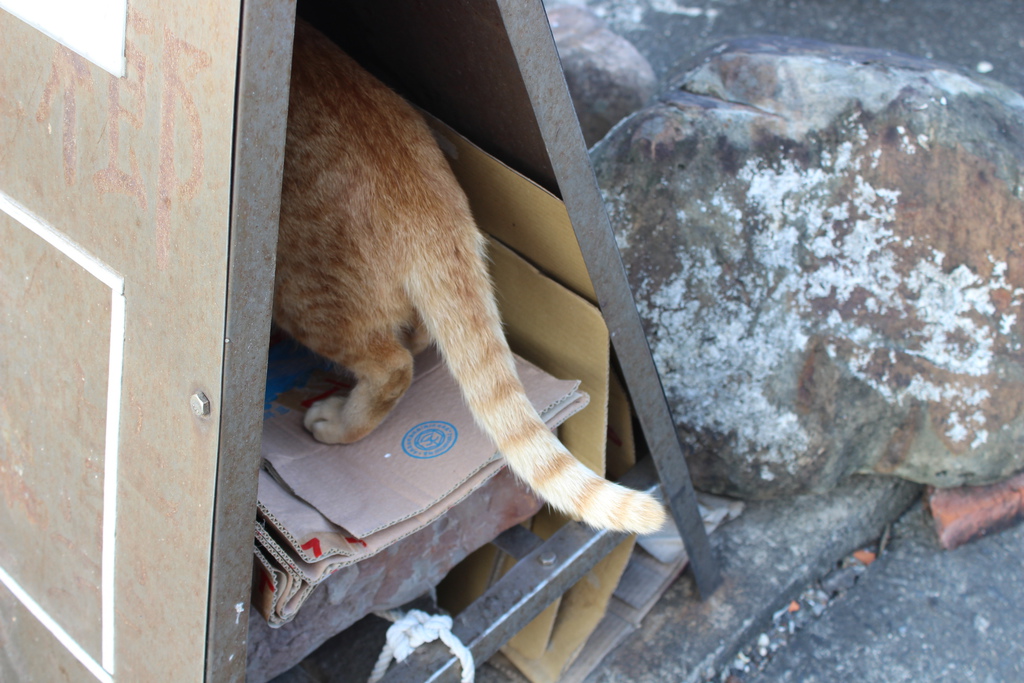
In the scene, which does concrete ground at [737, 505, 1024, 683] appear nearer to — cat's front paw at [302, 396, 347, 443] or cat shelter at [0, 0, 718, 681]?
cat shelter at [0, 0, 718, 681]

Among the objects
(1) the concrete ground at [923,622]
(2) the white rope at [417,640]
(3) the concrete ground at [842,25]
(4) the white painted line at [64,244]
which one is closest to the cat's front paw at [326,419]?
(2) the white rope at [417,640]

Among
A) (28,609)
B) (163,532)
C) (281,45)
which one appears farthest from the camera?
(28,609)

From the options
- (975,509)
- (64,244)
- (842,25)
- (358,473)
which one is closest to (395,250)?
(358,473)

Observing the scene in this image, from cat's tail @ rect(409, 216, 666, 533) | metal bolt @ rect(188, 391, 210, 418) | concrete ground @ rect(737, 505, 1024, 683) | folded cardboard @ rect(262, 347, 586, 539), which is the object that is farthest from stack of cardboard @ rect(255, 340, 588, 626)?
concrete ground @ rect(737, 505, 1024, 683)

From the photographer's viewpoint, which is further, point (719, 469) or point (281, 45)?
point (719, 469)

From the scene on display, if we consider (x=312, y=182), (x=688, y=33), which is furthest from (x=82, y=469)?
(x=688, y=33)

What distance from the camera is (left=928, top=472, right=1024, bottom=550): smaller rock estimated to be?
2.25m

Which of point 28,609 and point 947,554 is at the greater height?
point 28,609

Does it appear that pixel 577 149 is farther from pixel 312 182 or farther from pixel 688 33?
pixel 688 33

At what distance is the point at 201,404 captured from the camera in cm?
98

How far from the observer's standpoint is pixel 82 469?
120cm

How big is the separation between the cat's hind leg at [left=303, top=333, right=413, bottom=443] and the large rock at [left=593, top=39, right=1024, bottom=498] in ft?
2.44

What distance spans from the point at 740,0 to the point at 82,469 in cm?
428

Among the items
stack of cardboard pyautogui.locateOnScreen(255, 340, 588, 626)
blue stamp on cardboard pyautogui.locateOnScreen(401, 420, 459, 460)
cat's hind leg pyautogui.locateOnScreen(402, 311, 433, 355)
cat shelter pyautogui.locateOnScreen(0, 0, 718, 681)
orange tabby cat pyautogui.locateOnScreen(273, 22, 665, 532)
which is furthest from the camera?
cat's hind leg pyautogui.locateOnScreen(402, 311, 433, 355)
